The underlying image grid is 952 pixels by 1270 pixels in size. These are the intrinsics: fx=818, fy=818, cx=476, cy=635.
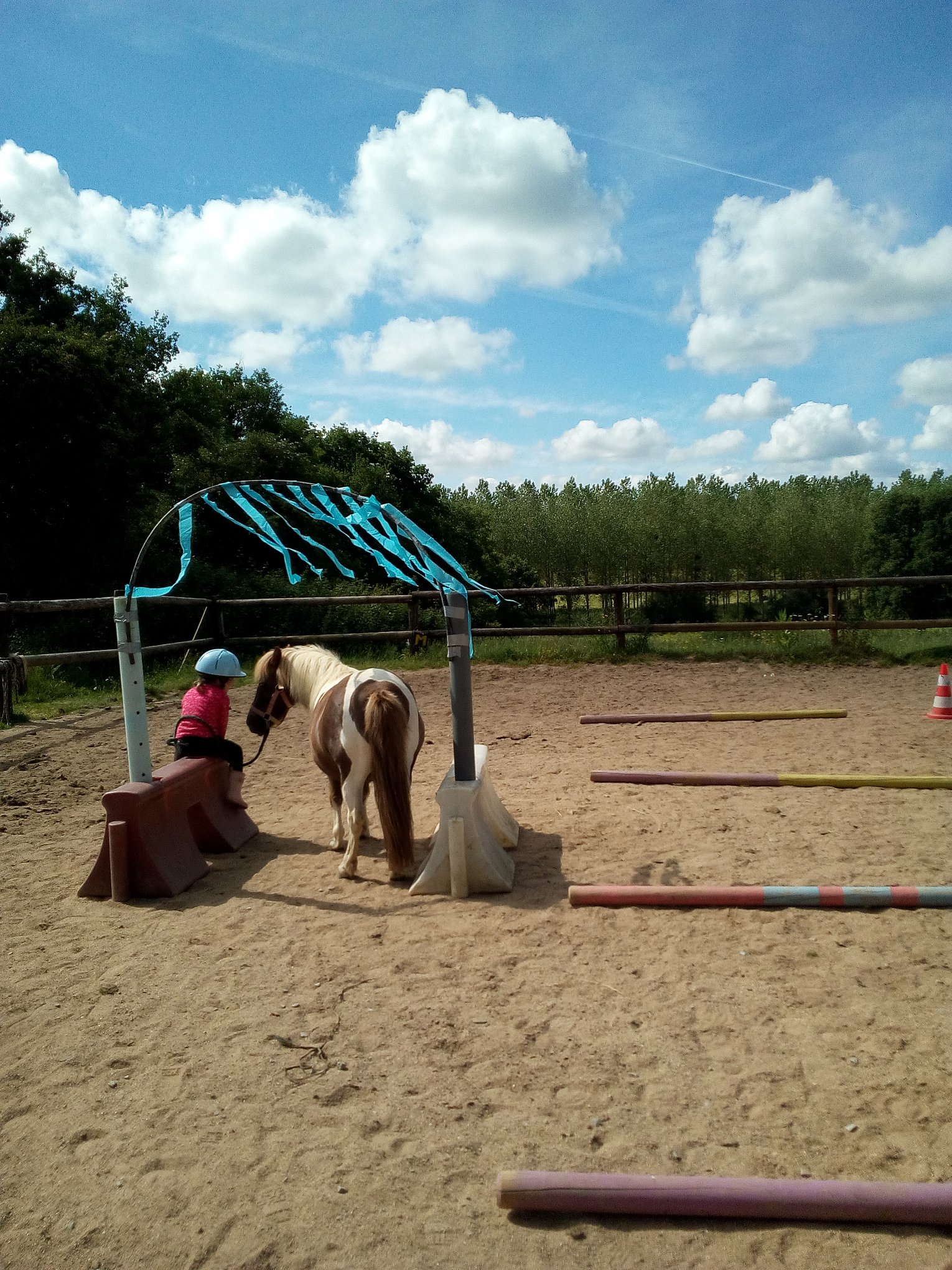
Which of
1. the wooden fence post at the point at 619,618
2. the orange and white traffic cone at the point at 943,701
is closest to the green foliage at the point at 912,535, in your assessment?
the wooden fence post at the point at 619,618

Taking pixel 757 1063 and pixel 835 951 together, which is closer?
pixel 757 1063

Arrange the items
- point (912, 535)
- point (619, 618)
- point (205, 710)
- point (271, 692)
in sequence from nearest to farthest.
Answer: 1. point (205, 710)
2. point (271, 692)
3. point (619, 618)
4. point (912, 535)

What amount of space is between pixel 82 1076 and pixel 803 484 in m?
52.9

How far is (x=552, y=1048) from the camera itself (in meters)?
2.60

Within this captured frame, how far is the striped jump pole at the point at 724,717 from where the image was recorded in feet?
24.1

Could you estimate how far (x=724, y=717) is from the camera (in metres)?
7.38

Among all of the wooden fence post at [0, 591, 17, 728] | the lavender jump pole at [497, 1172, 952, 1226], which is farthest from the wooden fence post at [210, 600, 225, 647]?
the lavender jump pole at [497, 1172, 952, 1226]

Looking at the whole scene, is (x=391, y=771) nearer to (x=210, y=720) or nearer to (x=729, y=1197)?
(x=210, y=720)

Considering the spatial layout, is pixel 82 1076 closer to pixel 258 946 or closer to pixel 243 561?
pixel 258 946

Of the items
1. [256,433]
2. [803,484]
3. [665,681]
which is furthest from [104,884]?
[803,484]

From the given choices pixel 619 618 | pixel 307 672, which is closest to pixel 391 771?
pixel 307 672

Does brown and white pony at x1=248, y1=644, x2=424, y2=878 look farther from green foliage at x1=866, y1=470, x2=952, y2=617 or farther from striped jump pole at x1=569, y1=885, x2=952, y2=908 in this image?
green foliage at x1=866, y1=470, x2=952, y2=617

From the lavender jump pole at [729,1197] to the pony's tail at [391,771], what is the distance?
2.15 metres

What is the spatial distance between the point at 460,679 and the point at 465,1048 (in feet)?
5.58
